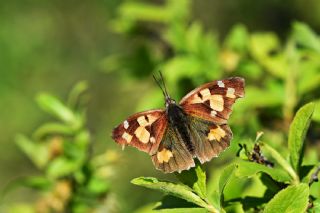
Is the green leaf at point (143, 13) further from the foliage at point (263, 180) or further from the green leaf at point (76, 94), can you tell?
the foliage at point (263, 180)

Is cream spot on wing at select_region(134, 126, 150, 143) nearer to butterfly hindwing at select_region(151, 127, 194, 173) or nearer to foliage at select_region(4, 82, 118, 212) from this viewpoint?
butterfly hindwing at select_region(151, 127, 194, 173)

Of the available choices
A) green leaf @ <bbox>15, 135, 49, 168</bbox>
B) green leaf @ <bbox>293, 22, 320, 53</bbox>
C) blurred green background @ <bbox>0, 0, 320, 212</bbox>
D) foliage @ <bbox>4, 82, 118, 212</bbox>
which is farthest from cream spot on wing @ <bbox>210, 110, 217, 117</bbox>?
blurred green background @ <bbox>0, 0, 320, 212</bbox>

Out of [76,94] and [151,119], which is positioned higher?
[76,94]

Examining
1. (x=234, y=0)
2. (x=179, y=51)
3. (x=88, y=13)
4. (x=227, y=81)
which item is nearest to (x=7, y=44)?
(x=88, y=13)

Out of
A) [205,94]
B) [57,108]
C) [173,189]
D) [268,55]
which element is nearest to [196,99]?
[205,94]

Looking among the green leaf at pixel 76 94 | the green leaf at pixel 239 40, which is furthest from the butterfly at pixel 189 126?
the green leaf at pixel 239 40

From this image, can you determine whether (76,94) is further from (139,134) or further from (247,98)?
(139,134)
